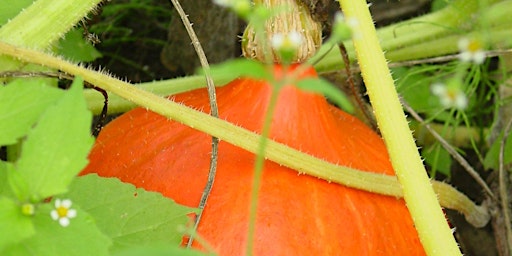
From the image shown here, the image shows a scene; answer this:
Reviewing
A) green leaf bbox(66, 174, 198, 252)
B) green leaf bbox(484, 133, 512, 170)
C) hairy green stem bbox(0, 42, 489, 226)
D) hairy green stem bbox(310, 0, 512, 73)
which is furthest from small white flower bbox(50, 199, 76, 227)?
green leaf bbox(484, 133, 512, 170)

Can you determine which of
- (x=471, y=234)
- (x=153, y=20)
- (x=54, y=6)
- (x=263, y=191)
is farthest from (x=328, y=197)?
(x=153, y=20)

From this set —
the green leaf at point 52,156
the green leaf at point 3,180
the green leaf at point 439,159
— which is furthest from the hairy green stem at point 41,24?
the green leaf at point 439,159

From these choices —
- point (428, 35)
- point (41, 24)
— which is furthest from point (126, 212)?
point (428, 35)

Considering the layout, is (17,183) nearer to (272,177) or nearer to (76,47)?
(272,177)

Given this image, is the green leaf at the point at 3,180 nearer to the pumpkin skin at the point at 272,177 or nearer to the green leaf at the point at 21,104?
the green leaf at the point at 21,104

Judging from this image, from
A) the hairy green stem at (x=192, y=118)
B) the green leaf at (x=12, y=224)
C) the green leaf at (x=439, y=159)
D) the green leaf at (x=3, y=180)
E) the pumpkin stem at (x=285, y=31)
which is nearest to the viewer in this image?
the green leaf at (x=12, y=224)

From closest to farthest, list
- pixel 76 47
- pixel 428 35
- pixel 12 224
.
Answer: pixel 12 224
pixel 76 47
pixel 428 35

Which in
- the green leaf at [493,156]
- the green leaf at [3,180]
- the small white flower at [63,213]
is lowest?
the green leaf at [3,180]

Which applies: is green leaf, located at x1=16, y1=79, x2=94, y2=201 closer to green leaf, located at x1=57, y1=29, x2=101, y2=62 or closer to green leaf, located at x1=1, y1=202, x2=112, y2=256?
green leaf, located at x1=1, y1=202, x2=112, y2=256
